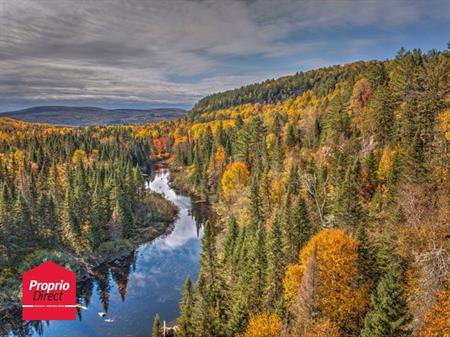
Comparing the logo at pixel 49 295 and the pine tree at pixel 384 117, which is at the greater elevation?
the pine tree at pixel 384 117

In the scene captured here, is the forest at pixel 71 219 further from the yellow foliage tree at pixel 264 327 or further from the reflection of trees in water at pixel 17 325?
the yellow foliage tree at pixel 264 327

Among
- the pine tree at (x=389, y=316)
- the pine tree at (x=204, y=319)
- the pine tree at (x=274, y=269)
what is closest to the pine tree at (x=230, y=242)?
the pine tree at (x=274, y=269)

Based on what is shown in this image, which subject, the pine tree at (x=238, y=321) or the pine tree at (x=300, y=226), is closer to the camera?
the pine tree at (x=238, y=321)

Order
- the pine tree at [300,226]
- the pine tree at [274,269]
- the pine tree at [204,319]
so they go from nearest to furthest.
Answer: the pine tree at [204,319] → the pine tree at [274,269] → the pine tree at [300,226]

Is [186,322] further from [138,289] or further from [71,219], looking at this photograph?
[71,219]

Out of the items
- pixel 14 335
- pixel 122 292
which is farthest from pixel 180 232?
pixel 14 335

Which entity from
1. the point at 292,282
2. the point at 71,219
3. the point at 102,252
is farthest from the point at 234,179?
the point at 292,282
